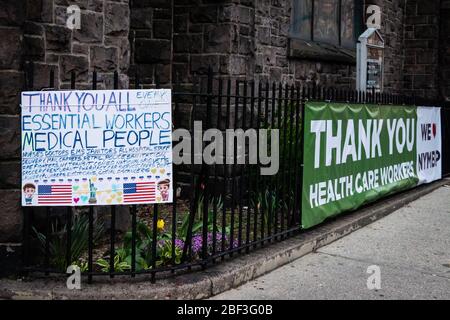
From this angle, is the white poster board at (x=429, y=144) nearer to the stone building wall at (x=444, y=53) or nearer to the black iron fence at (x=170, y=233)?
the black iron fence at (x=170, y=233)

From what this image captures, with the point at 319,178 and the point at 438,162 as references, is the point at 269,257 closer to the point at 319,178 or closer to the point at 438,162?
the point at 319,178

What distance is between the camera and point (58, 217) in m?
5.64

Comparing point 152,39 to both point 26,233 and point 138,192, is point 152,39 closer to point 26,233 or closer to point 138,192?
point 138,192

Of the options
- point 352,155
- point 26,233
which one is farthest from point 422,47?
point 26,233

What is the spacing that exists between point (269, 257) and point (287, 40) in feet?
17.2

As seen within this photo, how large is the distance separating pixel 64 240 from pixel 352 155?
13.1 ft

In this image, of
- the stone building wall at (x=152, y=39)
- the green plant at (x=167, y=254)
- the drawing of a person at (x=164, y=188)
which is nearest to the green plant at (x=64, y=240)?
the green plant at (x=167, y=254)

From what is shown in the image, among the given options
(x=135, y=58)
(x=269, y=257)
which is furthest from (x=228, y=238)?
(x=135, y=58)

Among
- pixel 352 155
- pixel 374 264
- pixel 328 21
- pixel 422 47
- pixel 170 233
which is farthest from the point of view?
pixel 422 47

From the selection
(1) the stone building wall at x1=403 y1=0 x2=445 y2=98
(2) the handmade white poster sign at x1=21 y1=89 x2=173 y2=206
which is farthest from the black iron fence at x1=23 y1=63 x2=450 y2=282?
(1) the stone building wall at x1=403 y1=0 x2=445 y2=98

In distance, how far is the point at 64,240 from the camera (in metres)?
5.26

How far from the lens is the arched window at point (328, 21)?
10734 millimetres

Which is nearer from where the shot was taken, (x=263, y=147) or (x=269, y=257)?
(x=269, y=257)
